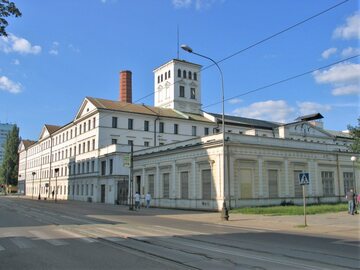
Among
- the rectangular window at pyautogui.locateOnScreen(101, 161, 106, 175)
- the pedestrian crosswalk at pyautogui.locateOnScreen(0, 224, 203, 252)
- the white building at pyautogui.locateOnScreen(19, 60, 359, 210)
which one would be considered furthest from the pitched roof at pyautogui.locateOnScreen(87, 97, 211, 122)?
the pedestrian crosswalk at pyautogui.locateOnScreen(0, 224, 203, 252)

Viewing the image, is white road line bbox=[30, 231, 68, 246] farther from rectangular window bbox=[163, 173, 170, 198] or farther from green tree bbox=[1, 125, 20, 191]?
green tree bbox=[1, 125, 20, 191]

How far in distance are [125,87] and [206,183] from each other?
166 feet

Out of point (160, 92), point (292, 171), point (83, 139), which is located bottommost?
point (292, 171)

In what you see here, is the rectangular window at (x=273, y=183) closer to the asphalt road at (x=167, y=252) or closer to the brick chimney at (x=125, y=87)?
the asphalt road at (x=167, y=252)

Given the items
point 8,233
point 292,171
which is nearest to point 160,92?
point 292,171

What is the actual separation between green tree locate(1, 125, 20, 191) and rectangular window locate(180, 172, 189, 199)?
94545 mm

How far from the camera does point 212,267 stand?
8.97 m

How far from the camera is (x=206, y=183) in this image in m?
36.2

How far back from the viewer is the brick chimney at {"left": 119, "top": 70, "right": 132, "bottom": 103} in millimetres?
82125

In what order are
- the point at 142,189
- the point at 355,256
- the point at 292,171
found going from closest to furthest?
the point at 355,256, the point at 292,171, the point at 142,189

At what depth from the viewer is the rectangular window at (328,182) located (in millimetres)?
43406

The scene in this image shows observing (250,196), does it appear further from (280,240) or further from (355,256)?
(355,256)

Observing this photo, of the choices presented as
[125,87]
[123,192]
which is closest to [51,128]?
[125,87]

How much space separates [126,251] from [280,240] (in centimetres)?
637
